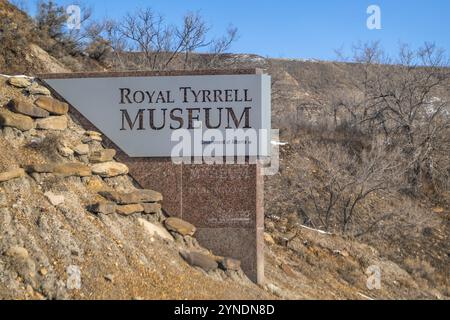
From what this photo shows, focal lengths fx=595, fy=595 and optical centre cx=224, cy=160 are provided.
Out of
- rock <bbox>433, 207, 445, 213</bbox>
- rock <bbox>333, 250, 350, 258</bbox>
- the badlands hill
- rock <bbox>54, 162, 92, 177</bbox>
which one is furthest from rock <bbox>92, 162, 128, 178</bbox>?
rock <bbox>433, 207, 445, 213</bbox>

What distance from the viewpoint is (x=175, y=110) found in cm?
816

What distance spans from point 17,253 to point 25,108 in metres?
2.49

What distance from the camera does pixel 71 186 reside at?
734 centimetres

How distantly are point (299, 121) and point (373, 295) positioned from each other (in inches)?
545

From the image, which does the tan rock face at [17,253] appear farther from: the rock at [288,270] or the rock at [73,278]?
the rock at [288,270]

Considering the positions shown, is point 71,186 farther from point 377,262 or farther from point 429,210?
point 429,210

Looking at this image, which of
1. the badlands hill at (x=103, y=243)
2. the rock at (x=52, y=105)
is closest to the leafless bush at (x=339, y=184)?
the badlands hill at (x=103, y=243)

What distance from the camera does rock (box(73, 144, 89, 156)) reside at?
7914 millimetres

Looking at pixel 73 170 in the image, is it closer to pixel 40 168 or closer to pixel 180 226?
pixel 40 168

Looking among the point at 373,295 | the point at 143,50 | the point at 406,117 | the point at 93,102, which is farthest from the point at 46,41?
the point at 406,117

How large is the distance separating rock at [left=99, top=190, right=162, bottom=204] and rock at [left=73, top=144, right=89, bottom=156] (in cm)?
74

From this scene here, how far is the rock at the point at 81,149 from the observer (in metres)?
7.91

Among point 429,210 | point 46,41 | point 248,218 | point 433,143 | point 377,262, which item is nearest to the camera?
point 248,218

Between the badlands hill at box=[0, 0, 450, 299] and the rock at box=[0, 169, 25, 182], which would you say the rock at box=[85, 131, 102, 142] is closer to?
the badlands hill at box=[0, 0, 450, 299]
